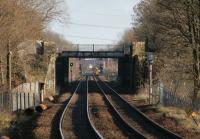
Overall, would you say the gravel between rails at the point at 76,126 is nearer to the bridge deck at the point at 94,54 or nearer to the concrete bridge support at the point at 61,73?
the bridge deck at the point at 94,54

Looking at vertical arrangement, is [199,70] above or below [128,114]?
above

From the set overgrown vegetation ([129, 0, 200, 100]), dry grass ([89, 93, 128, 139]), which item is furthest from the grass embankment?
overgrown vegetation ([129, 0, 200, 100])

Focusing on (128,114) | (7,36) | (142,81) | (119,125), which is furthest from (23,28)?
(142,81)

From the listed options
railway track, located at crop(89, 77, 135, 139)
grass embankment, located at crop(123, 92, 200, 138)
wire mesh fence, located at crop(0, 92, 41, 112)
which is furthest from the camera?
wire mesh fence, located at crop(0, 92, 41, 112)

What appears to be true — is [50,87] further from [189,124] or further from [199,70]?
[189,124]

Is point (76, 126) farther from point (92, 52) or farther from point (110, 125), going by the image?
point (92, 52)

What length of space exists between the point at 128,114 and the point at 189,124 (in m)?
7.72

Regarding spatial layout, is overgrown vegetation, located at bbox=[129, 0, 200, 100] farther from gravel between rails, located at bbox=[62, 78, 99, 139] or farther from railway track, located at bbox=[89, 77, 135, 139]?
gravel between rails, located at bbox=[62, 78, 99, 139]

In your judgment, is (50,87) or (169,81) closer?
(169,81)

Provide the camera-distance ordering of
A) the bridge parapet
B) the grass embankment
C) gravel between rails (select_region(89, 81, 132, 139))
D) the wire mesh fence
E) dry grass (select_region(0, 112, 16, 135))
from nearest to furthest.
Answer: gravel between rails (select_region(89, 81, 132, 139)) → the grass embankment → dry grass (select_region(0, 112, 16, 135)) → the wire mesh fence → the bridge parapet

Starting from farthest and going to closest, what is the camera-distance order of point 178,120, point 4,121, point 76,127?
point 178,120
point 4,121
point 76,127

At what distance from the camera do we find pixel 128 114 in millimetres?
30469

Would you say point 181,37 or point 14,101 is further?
point 181,37

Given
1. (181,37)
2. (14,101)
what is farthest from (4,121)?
(181,37)
